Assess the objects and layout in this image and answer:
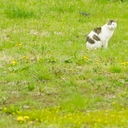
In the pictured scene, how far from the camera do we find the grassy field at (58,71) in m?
9.56

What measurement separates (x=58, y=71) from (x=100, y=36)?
4.98 metres

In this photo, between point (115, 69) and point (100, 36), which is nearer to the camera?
point (115, 69)

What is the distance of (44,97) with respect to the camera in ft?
35.9

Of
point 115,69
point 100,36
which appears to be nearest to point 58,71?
point 115,69

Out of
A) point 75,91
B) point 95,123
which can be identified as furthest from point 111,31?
point 95,123

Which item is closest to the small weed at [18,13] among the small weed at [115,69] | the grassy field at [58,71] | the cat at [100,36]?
the grassy field at [58,71]

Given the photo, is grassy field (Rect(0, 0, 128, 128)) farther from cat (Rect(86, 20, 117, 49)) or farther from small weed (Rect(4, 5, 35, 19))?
cat (Rect(86, 20, 117, 49))

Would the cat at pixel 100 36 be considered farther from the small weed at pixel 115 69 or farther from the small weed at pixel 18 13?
the small weed at pixel 18 13

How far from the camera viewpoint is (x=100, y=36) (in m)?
Result: 17.2

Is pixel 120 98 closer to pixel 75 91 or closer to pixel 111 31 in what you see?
pixel 75 91

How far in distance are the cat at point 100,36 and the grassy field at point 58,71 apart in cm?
36

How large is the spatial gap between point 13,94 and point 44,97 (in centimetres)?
75

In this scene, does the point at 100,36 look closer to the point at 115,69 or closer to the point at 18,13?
the point at 115,69

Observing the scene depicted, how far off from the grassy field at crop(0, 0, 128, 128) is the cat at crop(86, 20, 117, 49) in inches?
14.2
